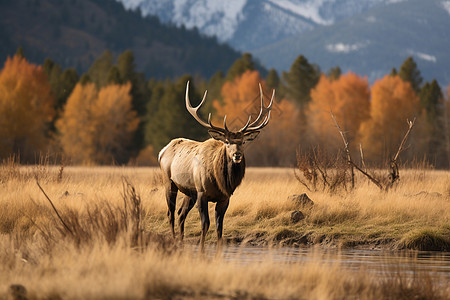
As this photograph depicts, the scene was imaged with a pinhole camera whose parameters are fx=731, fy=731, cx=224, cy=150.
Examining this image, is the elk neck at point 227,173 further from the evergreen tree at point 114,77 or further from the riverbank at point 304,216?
the evergreen tree at point 114,77

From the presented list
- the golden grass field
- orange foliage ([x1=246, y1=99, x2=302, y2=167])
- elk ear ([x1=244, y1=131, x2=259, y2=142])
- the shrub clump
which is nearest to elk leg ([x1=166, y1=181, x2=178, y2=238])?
the golden grass field

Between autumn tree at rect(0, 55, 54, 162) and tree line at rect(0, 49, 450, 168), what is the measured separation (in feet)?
0.24

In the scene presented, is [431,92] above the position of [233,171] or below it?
above

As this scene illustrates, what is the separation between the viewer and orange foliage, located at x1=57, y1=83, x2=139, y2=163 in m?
59.6

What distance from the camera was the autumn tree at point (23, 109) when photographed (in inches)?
2142

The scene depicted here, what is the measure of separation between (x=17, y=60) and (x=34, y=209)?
48803 millimetres

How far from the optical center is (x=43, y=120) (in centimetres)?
5653

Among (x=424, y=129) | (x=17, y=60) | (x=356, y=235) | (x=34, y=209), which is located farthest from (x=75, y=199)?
(x=424, y=129)

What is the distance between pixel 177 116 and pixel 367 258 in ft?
167

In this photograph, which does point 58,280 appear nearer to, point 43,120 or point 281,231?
point 281,231

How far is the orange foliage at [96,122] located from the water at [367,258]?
Result: 48.2 metres

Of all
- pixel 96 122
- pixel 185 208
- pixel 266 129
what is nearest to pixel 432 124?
pixel 266 129

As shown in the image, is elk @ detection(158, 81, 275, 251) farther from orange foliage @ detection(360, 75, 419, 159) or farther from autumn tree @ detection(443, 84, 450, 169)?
autumn tree @ detection(443, 84, 450, 169)

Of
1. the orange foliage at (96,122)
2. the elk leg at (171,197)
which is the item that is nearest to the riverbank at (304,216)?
the elk leg at (171,197)
